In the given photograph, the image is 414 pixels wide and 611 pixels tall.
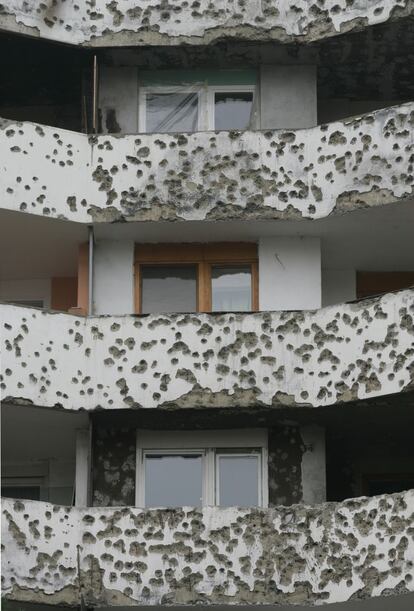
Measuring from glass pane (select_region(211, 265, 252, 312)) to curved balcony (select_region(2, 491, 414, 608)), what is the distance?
13.3 feet

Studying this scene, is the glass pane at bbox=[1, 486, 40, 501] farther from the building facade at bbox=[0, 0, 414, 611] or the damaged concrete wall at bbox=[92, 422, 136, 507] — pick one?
the damaged concrete wall at bbox=[92, 422, 136, 507]

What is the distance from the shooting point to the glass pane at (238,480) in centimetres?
3912

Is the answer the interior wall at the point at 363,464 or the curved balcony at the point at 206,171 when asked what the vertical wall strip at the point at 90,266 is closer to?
the curved balcony at the point at 206,171

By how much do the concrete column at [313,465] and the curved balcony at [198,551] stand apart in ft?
4.36

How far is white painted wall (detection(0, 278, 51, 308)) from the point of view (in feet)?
137

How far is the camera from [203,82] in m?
41.5

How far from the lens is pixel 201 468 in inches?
1551

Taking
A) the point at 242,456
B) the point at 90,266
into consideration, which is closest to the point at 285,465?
the point at 242,456

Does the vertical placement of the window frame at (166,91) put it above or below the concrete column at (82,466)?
above

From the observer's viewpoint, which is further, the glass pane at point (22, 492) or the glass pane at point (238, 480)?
the glass pane at point (22, 492)

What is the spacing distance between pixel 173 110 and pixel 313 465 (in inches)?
255

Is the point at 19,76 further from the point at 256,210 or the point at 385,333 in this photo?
the point at 385,333

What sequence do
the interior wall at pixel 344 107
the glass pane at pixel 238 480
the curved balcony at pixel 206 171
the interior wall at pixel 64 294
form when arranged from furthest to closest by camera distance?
the interior wall at pixel 344 107 → the interior wall at pixel 64 294 → the curved balcony at pixel 206 171 → the glass pane at pixel 238 480

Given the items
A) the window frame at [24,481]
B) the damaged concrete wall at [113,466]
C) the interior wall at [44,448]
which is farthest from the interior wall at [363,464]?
the window frame at [24,481]
